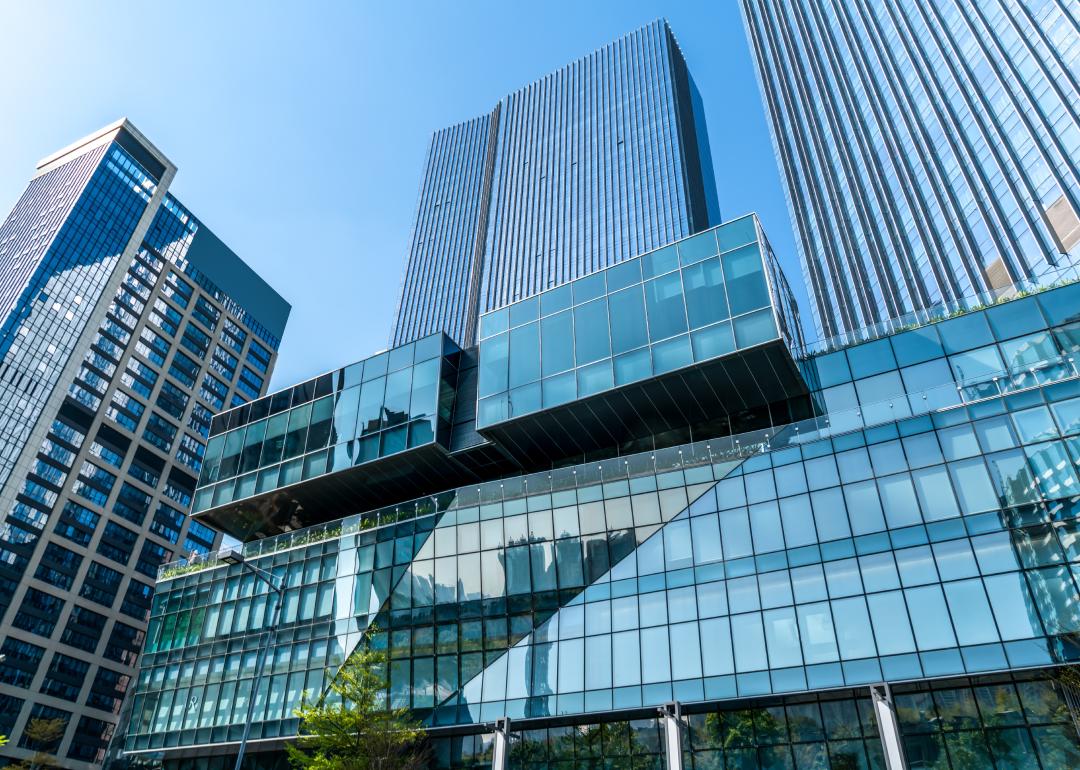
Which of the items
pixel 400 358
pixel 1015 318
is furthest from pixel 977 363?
pixel 400 358

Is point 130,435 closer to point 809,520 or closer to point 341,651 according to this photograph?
point 341,651

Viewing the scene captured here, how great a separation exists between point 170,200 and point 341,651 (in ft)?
348

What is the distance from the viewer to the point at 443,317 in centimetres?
12862

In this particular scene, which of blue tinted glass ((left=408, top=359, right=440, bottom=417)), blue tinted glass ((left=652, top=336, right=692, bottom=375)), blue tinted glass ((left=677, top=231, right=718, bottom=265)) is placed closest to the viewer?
Answer: blue tinted glass ((left=652, top=336, right=692, bottom=375))

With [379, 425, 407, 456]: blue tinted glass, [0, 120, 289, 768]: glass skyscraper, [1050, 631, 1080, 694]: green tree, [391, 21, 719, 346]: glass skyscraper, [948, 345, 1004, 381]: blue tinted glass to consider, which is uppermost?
[391, 21, 719, 346]: glass skyscraper

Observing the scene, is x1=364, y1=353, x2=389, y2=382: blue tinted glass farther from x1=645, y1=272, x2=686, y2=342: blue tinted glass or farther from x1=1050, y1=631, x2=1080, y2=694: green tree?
x1=1050, y1=631, x2=1080, y2=694: green tree

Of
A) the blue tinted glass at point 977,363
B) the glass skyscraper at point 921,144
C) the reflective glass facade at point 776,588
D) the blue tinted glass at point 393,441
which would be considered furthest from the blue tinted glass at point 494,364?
the glass skyscraper at point 921,144

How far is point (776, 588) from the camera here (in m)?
31.1

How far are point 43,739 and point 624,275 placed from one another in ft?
262

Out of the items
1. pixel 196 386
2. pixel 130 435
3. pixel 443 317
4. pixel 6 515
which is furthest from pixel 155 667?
pixel 443 317

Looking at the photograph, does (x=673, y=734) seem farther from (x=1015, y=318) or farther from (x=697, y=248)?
(x=697, y=248)

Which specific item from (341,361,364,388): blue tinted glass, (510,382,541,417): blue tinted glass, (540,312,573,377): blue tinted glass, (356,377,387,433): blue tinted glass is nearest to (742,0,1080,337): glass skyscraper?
(540,312,573,377): blue tinted glass

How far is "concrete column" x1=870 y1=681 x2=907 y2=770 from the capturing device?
2608cm

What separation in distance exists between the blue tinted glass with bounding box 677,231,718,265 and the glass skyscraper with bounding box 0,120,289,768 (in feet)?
248
